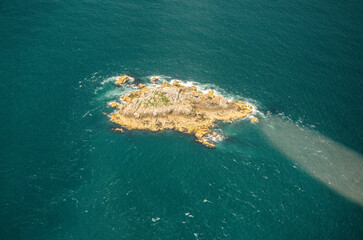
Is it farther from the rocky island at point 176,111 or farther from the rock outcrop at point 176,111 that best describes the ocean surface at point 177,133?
the rock outcrop at point 176,111

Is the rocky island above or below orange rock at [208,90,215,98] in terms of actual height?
below

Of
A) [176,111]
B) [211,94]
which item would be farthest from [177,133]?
[211,94]

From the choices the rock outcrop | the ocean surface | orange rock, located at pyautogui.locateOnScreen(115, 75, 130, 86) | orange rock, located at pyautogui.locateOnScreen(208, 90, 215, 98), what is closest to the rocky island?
the rock outcrop

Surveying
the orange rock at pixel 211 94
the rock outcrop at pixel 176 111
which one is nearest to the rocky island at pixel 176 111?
the rock outcrop at pixel 176 111

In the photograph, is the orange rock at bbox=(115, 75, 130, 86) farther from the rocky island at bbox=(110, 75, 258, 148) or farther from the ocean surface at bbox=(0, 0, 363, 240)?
the rocky island at bbox=(110, 75, 258, 148)

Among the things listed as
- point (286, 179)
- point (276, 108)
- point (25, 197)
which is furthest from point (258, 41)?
point (25, 197)

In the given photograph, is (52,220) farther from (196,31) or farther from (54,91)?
(196,31)

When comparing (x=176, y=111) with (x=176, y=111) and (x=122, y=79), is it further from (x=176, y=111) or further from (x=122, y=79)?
(x=122, y=79)
